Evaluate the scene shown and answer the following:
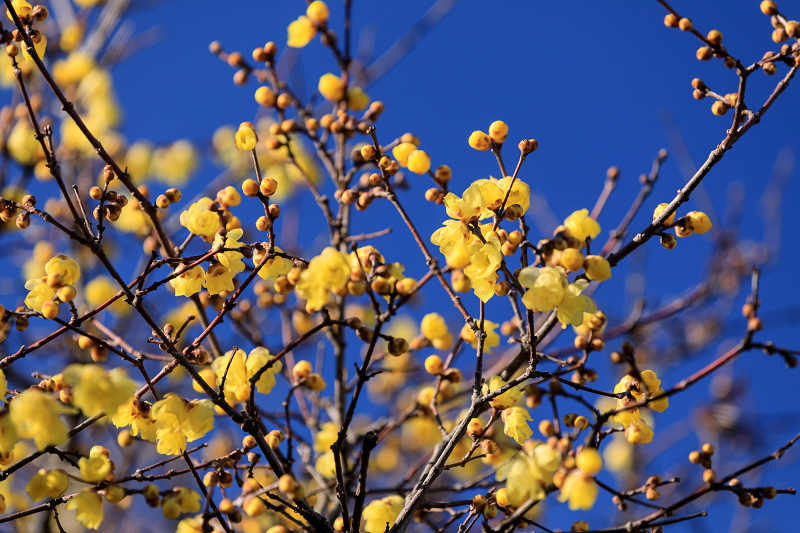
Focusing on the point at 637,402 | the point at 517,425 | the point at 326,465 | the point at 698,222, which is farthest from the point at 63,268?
the point at 698,222

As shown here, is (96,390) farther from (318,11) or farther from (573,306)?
(318,11)

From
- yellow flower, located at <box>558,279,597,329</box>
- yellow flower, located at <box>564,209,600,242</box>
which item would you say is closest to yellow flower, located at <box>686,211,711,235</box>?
yellow flower, located at <box>564,209,600,242</box>

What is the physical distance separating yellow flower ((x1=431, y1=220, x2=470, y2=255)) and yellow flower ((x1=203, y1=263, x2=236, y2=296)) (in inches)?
29.5

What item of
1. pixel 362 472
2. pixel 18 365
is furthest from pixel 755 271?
pixel 18 365

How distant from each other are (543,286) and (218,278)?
3.76 ft

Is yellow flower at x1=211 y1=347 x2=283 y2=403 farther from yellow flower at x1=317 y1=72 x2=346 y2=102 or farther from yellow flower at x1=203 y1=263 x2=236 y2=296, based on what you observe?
yellow flower at x1=317 y1=72 x2=346 y2=102

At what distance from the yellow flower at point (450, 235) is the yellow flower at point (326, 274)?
0.47 metres

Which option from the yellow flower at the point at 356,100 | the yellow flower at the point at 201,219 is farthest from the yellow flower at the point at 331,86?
the yellow flower at the point at 201,219

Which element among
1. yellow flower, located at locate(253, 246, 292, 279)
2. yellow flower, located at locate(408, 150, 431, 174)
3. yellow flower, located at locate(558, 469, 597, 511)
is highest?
yellow flower, located at locate(408, 150, 431, 174)

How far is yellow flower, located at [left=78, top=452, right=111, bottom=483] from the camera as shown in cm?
189

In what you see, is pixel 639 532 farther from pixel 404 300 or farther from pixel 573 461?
pixel 404 300

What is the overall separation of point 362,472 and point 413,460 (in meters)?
5.01

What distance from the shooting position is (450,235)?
2229mm

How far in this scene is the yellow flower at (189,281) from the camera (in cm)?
227
